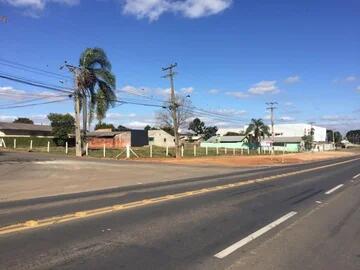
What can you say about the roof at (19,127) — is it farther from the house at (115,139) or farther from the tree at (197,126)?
the tree at (197,126)

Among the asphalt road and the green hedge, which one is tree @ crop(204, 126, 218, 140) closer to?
the green hedge

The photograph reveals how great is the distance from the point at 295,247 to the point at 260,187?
11.1 metres

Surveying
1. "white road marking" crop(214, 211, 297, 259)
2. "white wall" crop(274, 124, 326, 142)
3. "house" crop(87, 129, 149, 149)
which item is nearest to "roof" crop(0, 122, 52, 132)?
"house" crop(87, 129, 149, 149)

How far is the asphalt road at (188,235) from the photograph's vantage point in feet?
23.2

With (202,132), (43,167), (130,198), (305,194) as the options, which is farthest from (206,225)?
(202,132)

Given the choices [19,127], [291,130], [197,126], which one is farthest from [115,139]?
[291,130]

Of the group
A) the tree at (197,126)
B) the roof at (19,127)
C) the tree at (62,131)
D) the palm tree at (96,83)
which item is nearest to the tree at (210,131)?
the tree at (197,126)

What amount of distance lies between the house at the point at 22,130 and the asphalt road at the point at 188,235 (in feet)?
229

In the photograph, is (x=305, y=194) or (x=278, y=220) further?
(x=305, y=194)

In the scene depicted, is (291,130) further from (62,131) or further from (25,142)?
(25,142)

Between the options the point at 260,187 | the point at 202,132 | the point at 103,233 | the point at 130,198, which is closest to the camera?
the point at 103,233

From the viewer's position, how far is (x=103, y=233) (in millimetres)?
8945

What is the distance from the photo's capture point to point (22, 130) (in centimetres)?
8381

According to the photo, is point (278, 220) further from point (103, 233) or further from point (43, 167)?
point (43, 167)
